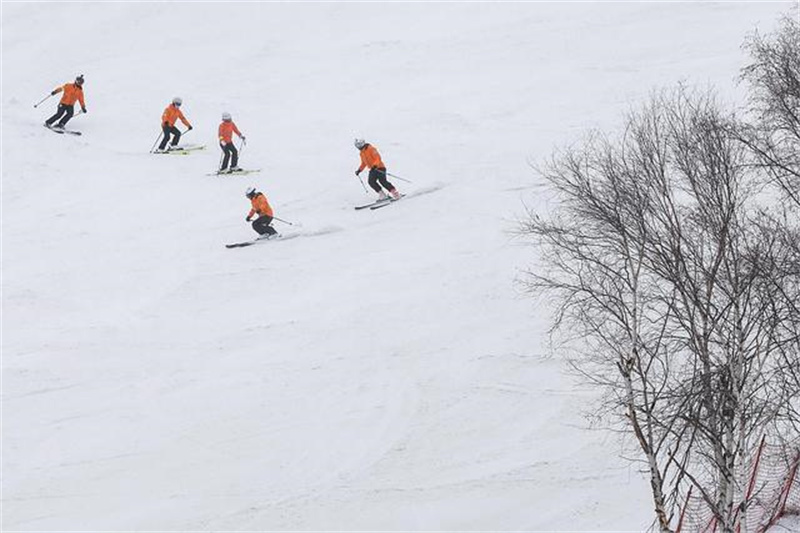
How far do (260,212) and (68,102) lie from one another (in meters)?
8.61

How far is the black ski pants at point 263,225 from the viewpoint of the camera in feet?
74.9

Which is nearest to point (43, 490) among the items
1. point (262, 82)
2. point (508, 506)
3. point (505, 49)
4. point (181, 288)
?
point (181, 288)

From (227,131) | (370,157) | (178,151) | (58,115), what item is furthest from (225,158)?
(58,115)

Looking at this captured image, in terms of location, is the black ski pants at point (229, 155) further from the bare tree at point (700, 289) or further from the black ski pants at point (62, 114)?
the bare tree at point (700, 289)

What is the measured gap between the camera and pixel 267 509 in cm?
1677

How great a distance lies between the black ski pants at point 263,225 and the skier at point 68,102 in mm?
8313

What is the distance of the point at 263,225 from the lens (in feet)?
75.1

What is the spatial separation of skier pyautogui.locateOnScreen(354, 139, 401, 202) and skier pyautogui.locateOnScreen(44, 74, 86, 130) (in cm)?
869

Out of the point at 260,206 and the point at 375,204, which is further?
the point at 375,204

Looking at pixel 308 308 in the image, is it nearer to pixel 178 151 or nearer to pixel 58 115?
pixel 178 151

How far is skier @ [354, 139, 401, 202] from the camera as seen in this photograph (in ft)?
78.0

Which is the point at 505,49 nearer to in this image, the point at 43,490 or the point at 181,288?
the point at 181,288

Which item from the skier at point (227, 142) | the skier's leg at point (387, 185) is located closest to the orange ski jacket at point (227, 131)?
the skier at point (227, 142)

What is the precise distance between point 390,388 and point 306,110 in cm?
1418
